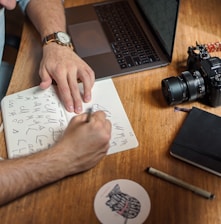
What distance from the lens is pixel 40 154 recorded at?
784 millimetres

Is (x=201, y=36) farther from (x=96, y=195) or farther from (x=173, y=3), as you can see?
(x=96, y=195)

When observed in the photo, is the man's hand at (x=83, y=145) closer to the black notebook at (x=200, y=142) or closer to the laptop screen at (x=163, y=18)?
the black notebook at (x=200, y=142)

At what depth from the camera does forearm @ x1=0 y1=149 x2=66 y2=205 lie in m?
0.74

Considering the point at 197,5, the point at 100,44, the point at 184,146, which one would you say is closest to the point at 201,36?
the point at 197,5

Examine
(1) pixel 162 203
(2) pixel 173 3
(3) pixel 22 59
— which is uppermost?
(2) pixel 173 3

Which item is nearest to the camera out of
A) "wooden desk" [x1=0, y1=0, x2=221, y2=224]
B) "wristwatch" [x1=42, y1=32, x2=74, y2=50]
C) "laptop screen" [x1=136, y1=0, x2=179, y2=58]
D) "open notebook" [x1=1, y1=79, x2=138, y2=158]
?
"wooden desk" [x1=0, y1=0, x2=221, y2=224]

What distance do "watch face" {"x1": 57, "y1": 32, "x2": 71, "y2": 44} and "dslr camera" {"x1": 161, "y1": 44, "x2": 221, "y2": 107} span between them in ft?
1.10

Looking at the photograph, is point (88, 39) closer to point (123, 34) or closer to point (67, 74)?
point (123, 34)

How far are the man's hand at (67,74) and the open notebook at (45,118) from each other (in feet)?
0.07

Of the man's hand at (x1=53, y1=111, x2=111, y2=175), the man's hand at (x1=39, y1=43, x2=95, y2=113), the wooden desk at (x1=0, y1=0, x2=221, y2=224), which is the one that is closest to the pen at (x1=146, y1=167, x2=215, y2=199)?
the wooden desk at (x1=0, y1=0, x2=221, y2=224)

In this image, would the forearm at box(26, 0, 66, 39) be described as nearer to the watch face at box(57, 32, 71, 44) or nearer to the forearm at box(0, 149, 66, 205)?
the watch face at box(57, 32, 71, 44)

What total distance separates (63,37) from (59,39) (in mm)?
17

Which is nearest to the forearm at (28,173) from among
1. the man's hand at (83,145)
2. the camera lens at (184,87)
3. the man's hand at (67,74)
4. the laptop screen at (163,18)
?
the man's hand at (83,145)

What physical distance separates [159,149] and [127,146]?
0.07 meters
